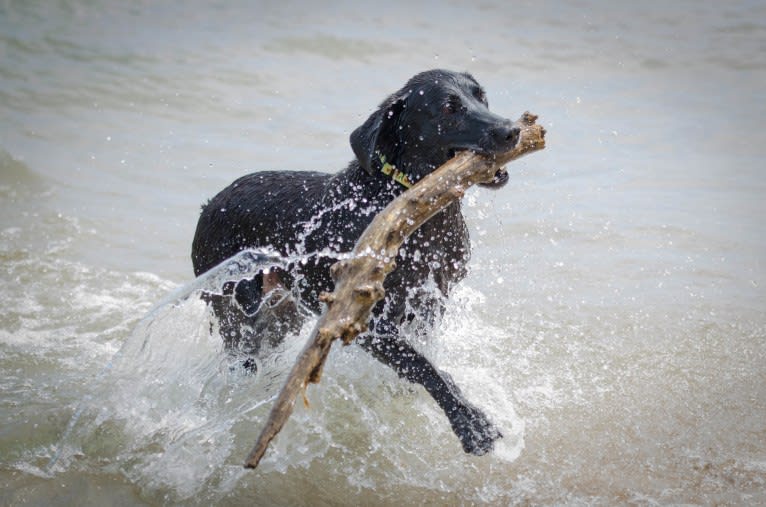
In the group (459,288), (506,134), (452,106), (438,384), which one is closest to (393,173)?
(452,106)

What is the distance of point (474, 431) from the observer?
4.02m

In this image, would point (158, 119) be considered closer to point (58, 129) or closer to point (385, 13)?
Result: point (58, 129)

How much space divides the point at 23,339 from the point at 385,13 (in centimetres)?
997

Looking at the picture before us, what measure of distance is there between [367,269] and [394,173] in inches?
52.6

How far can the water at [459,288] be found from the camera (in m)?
4.45

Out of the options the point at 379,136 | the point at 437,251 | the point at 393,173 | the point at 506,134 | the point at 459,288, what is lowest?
the point at 459,288

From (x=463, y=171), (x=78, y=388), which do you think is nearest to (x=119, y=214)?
(x=78, y=388)

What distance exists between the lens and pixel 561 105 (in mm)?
11062

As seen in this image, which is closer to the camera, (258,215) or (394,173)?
(394,173)

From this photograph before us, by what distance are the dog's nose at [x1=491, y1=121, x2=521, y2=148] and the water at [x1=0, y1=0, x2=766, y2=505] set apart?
4.84 feet

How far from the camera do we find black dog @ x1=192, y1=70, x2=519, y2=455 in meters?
4.18

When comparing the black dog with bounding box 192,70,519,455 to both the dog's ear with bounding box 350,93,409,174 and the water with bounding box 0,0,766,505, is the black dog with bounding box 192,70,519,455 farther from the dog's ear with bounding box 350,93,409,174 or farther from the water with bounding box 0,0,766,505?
the water with bounding box 0,0,766,505

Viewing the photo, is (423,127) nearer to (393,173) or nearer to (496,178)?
(393,173)

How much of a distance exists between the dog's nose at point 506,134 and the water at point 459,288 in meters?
1.48
